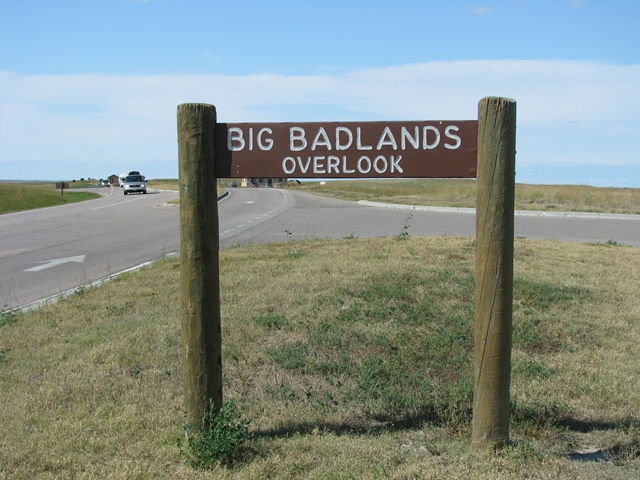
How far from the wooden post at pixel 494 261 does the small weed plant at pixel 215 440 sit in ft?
4.48

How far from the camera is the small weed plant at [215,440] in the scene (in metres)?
3.83

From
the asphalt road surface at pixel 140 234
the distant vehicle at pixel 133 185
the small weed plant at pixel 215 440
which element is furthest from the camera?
the distant vehicle at pixel 133 185

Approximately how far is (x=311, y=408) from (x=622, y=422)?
2024mm

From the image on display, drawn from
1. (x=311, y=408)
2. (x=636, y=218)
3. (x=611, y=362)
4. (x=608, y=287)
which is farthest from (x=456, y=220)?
(x=311, y=408)

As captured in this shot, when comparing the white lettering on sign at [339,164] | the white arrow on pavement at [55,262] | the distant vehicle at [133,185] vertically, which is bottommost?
the white arrow on pavement at [55,262]

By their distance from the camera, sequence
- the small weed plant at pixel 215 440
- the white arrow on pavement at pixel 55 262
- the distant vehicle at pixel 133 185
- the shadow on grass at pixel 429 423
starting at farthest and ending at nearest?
the distant vehicle at pixel 133 185
the white arrow on pavement at pixel 55 262
the shadow on grass at pixel 429 423
the small weed plant at pixel 215 440

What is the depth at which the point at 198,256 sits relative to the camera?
3.98 metres

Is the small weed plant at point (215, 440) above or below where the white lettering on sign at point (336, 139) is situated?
below

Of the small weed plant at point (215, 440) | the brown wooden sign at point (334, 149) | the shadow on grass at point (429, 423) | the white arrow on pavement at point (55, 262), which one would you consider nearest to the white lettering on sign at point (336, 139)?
the brown wooden sign at point (334, 149)

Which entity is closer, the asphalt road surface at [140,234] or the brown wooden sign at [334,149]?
the brown wooden sign at [334,149]

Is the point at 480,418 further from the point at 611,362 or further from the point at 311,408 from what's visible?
the point at 611,362

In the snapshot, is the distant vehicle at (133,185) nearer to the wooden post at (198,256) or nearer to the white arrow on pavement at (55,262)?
the white arrow on pavement at (55,262)

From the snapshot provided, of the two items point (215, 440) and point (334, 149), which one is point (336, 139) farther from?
point (215, 440)

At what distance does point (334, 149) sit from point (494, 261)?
112 cm
